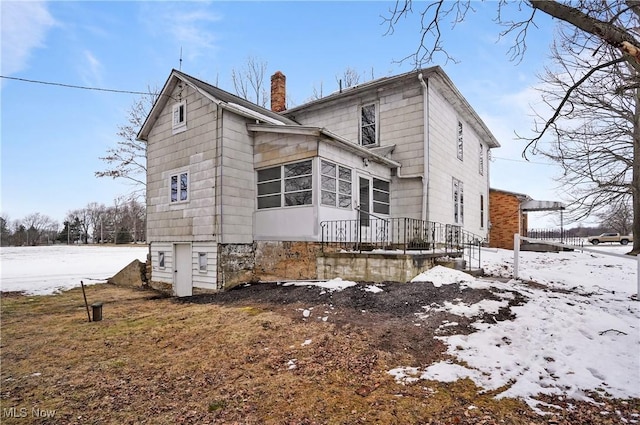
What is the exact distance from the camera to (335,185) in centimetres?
987

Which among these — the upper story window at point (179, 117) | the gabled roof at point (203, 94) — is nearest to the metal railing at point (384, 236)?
the gabled roof at point (203, 94)

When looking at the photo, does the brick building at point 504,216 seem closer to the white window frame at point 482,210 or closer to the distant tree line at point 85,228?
the white window frame at point 482,210

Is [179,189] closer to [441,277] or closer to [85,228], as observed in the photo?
[441,277]

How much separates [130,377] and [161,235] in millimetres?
8550

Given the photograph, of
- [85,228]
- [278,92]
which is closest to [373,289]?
[278,92]

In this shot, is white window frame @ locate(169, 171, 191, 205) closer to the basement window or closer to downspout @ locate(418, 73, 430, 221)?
the basement window

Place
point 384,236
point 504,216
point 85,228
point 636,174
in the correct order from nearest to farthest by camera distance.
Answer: point 384,236, point 636,174, point 504,216, point 85,228

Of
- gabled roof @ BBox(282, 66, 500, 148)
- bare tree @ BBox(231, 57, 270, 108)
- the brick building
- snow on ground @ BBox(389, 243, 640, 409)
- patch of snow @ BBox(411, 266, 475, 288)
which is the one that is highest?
bare tree @ BBox(231, 57, 270, 108)

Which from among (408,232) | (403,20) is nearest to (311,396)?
(403,20)

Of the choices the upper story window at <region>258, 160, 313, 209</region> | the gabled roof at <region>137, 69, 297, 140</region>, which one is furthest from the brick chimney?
the upper story window at <region>258, 160, 313, 209</region>

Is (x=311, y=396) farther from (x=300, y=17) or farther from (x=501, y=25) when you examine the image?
(x=300, y=17)

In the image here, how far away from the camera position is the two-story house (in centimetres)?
973

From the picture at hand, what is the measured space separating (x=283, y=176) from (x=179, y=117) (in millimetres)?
4796

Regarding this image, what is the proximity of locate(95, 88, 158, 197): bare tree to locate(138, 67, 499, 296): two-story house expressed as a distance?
8.57m
